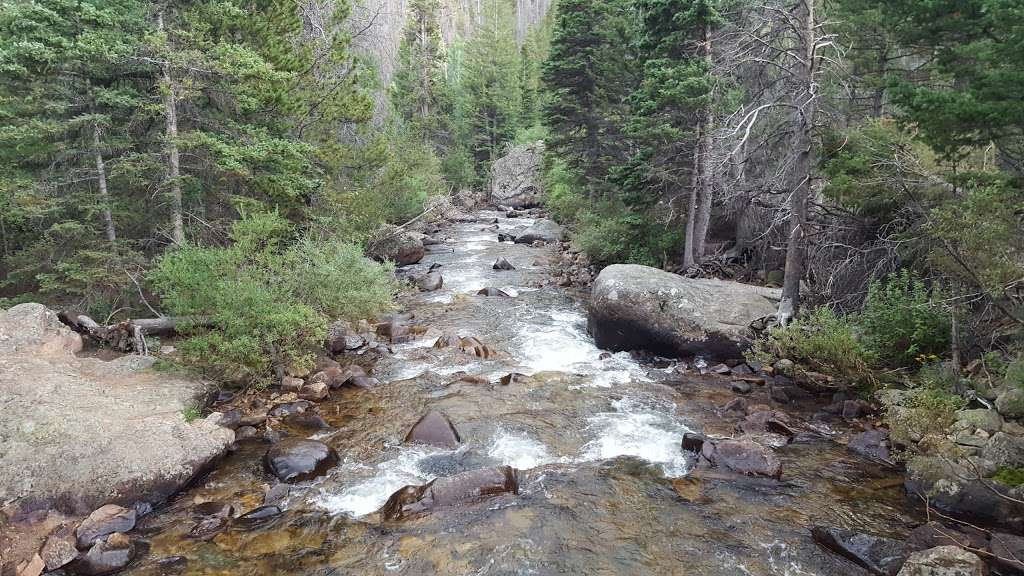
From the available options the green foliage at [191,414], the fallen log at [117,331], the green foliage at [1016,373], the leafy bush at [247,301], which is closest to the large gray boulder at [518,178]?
the leafy bush at [247,301]

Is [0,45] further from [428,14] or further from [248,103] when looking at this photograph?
[428,14]

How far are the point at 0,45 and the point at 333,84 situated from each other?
717 centimetres

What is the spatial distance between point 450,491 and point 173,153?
9.56m

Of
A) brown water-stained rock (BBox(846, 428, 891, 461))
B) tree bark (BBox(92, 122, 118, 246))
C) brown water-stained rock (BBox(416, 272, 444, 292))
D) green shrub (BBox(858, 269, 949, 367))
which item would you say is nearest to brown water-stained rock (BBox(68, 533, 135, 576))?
tree bark (BBox(92, 122, 118, 246))

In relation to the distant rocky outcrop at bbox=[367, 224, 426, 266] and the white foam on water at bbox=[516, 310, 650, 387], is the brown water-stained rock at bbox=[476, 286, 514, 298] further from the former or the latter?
the distant rocky outcrop at bbox=[367, 224, 426, 266]

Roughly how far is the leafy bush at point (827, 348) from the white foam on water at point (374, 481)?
616 cm

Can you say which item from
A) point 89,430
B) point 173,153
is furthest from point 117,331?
point 89,430

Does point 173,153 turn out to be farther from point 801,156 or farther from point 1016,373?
point 1016,373

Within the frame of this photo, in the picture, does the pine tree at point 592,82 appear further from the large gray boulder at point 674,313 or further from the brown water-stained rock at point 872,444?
the brown water-stained rock at point 872,444

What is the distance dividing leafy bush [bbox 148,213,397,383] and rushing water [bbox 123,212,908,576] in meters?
1.46

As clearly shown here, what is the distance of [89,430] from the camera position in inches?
279

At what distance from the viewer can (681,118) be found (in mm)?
15555

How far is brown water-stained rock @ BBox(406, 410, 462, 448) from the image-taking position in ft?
27.6

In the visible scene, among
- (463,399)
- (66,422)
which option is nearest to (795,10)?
(463,399)
